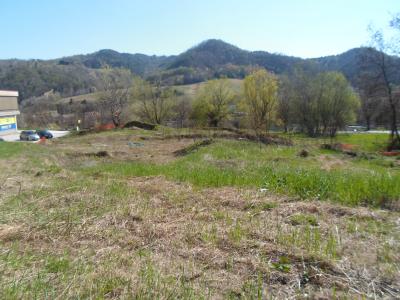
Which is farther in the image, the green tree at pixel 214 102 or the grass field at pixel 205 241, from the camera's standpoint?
the green tree at pixel 214 102

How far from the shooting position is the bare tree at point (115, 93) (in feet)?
160

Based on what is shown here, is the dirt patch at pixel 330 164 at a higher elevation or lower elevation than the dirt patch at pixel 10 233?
lower

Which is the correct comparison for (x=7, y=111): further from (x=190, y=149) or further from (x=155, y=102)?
(x=190, y=149)

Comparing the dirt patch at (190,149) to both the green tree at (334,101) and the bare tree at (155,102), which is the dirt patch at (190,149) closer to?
the bare tree at (155,102)

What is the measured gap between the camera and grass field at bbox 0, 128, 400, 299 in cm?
277

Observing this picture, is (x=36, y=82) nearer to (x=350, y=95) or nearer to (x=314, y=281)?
(x=350, y=95)

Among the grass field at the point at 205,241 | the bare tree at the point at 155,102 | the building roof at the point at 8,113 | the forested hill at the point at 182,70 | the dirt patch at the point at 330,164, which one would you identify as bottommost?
the dirt patch at the point at 330,164

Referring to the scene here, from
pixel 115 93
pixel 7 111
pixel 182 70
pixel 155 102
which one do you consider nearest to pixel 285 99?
pixel 155 102

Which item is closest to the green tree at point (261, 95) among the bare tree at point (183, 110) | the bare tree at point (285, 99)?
the bare tree at point (285, 99)

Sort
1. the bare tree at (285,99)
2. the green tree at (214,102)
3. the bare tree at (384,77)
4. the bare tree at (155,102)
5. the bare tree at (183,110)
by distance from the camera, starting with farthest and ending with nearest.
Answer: the bare tree at (183,110), the bare tree at (285,99), the green tree at (214,102), the bare tree at (155,102), the bare tree at (384,77)

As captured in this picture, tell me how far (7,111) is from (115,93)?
49.7 feet

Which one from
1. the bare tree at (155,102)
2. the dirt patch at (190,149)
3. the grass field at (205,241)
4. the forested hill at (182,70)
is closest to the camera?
the grass field at (205,241)

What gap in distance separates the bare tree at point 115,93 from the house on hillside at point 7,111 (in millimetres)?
12669

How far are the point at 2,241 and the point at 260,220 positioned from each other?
11.3 ft
